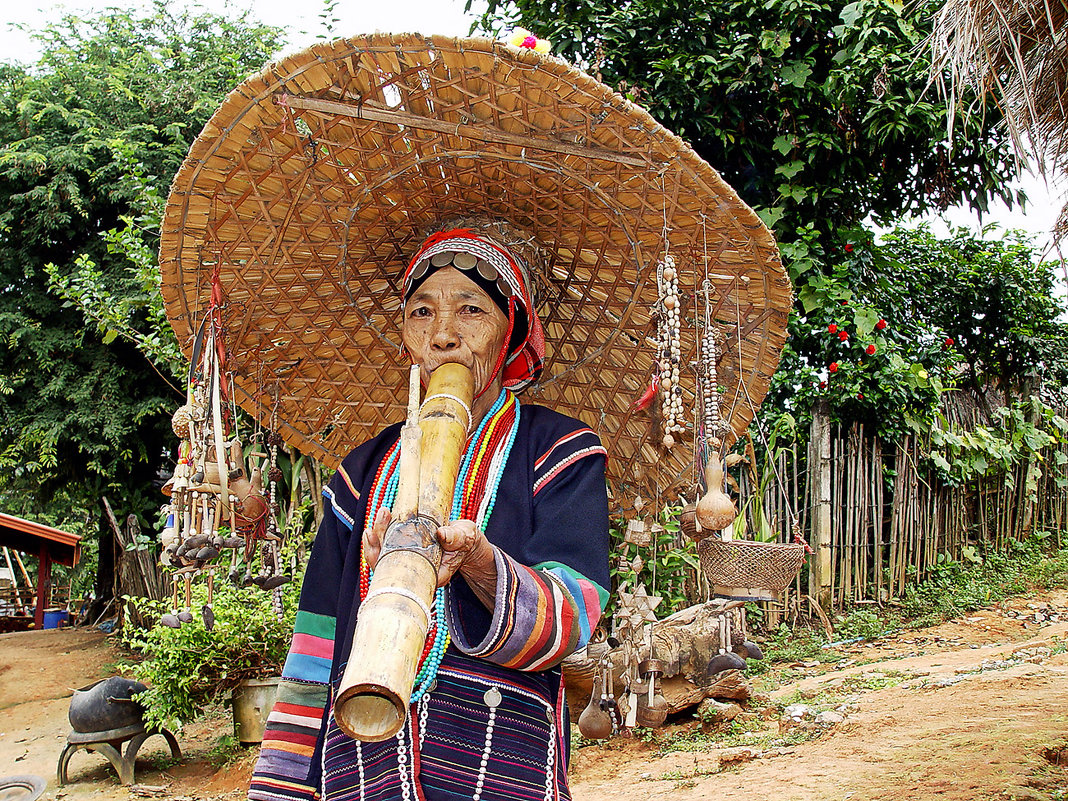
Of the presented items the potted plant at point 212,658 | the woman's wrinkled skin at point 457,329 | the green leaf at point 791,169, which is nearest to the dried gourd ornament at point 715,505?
the woman's wrinkled skin at point 457,329

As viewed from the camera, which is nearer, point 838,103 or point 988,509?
point 838,103

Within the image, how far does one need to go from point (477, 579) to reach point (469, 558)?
0.26ft

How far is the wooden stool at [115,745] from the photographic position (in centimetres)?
593

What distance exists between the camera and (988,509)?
9398 millimetres

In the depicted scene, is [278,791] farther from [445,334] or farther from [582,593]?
[445,334]

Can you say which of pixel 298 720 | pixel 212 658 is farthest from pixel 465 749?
pixel 212 658

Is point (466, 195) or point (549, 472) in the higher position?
point (466, 195)

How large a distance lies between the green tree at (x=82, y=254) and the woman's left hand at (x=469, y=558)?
8411 mm

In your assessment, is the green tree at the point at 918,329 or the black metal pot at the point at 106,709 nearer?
the black metal pot at the point at 106,709

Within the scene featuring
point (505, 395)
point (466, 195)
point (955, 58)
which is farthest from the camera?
point (955, 58)

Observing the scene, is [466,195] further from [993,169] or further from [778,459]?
[993,169]

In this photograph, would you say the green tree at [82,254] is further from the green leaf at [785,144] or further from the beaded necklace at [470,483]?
the beaded necklace at [470,483]

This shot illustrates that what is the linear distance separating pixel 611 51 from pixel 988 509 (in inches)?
241

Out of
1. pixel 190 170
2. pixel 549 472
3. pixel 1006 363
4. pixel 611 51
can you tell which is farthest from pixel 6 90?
pixel 1006 363
